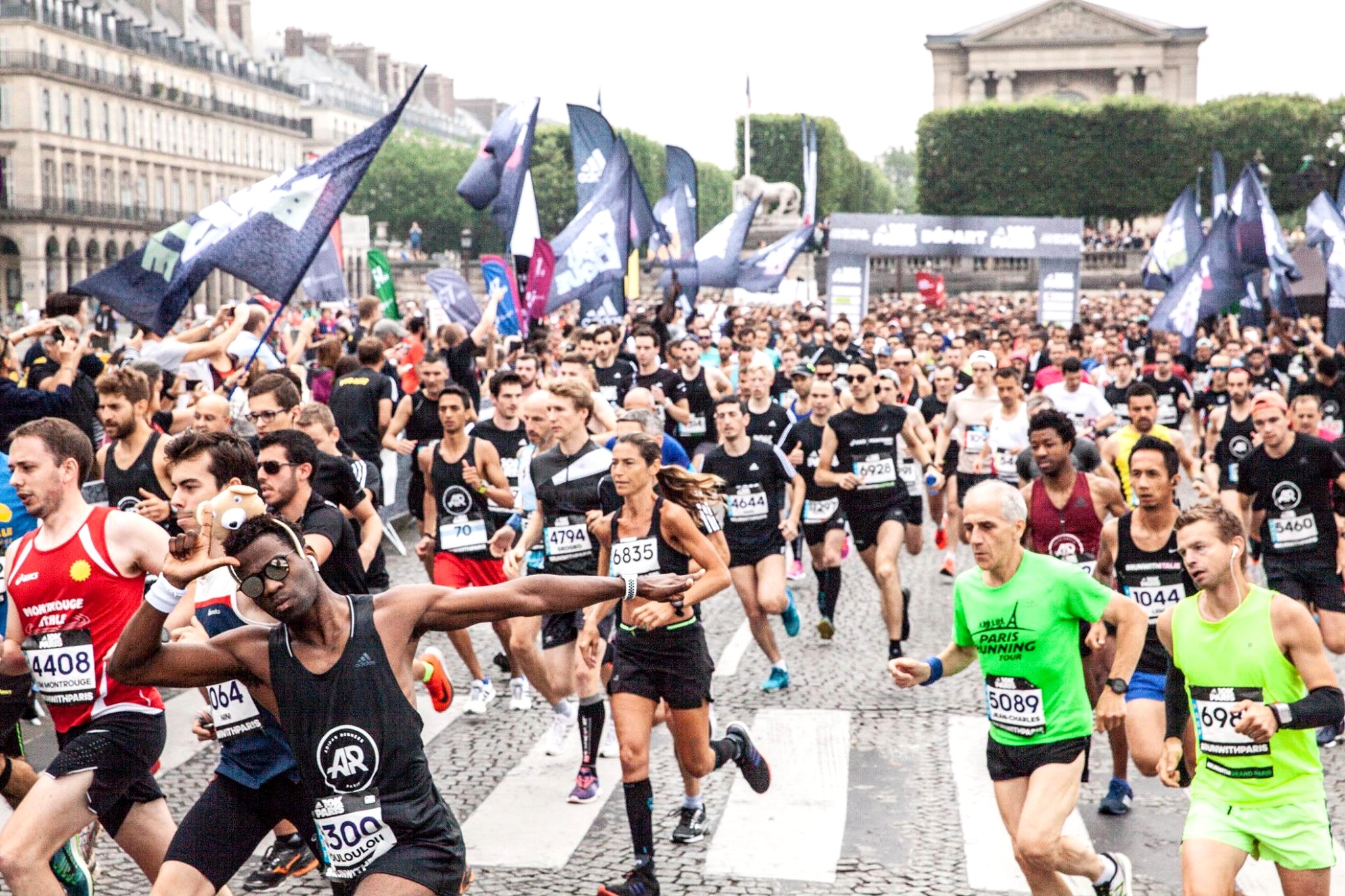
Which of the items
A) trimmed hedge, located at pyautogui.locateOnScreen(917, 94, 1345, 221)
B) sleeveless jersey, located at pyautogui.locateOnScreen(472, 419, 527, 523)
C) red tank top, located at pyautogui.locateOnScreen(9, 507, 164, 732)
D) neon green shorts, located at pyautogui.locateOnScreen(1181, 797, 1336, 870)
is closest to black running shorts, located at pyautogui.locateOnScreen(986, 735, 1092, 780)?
neon green shorts, located at pyautogui.locateOnScreen(1181, 797, 1336, 870)

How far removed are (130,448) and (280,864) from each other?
206 centimetres

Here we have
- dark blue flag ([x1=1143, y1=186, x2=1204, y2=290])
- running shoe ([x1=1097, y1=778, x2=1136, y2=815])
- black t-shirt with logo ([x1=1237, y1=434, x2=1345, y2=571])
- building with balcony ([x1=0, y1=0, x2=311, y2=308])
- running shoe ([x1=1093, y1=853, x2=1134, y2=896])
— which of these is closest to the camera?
running shoe ([x1=1093, y1=853, x2=1134, y2=896])

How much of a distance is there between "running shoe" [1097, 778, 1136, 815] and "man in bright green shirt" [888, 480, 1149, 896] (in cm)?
156

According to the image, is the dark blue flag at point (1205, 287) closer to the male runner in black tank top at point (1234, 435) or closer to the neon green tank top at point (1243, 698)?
the male runner in black tank top at point (1234, 435)

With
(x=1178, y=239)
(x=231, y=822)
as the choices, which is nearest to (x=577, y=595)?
(x=231, y=822)

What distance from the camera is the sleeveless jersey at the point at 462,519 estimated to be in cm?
895

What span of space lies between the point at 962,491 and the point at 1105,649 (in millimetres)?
5050

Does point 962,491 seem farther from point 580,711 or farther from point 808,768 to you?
point 580,711

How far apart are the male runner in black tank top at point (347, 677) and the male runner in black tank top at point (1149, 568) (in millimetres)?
3241

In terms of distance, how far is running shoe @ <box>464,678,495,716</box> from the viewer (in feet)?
29.0

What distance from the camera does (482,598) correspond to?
4.16m

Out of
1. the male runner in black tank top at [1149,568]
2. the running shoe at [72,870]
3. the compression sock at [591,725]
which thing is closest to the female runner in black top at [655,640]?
the compression sock at [591,725]

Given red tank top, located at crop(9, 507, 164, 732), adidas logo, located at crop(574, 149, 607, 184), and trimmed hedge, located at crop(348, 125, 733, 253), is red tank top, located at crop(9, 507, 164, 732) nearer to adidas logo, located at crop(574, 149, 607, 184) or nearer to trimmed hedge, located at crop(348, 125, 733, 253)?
adidas logo, located at crop(574, 149, 607, 184)

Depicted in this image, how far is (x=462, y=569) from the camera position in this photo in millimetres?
8953
